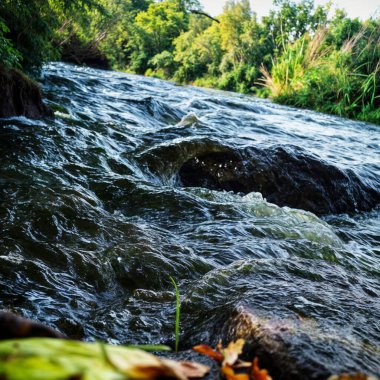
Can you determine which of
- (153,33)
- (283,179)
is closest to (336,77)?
(283,179)

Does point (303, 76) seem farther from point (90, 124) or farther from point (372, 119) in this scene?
point (90, 124)

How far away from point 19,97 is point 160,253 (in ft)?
11.4

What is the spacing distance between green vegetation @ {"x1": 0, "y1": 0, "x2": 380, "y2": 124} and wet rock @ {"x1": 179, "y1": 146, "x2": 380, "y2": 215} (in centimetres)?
247

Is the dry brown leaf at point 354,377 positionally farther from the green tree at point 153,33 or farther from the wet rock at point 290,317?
the green tree at point 153,33

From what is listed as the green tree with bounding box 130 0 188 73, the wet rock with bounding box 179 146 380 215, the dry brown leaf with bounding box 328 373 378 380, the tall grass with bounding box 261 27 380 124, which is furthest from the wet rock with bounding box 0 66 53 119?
the green tree with bounding box 130 0 188 73

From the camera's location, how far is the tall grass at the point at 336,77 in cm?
1163

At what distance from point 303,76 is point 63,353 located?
1445cm

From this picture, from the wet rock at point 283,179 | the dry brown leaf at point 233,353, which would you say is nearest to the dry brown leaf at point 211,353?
the dry brown leaf at point 233,353

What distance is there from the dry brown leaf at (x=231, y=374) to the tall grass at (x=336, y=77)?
12.1 m

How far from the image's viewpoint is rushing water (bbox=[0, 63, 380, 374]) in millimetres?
1193

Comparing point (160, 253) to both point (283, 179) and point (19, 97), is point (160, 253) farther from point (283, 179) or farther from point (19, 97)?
point (19, 97)

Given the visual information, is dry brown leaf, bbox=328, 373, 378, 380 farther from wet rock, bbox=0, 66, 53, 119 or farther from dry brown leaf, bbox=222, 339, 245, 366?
wet rock, bbox=0, 66, 53, 119

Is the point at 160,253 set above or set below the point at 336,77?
below

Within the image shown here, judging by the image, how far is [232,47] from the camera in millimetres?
27672
